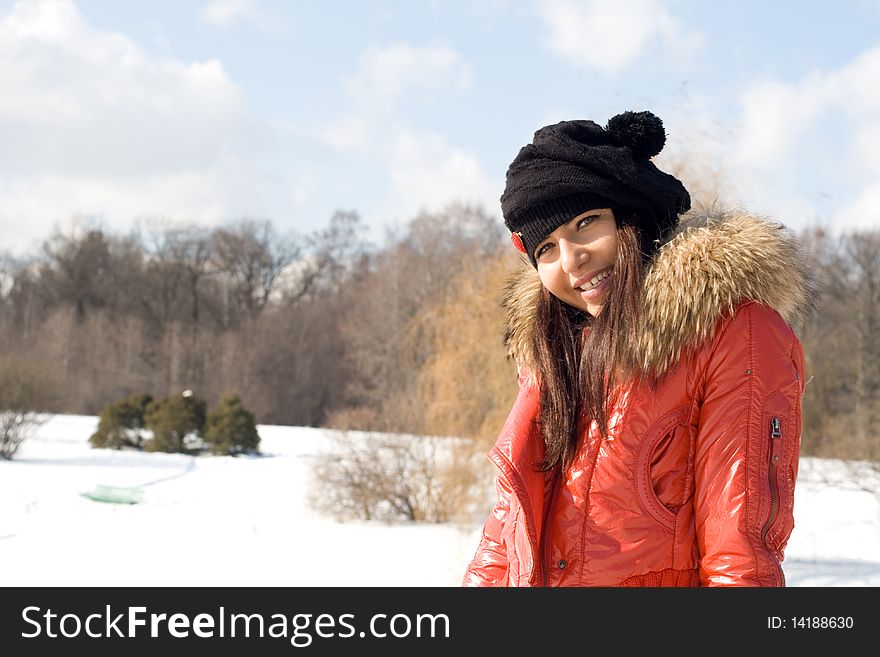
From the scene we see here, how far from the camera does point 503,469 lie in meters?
1.92

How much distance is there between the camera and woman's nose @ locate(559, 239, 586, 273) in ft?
6.45

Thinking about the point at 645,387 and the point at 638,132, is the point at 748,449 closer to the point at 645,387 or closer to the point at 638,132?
the point at 645,387

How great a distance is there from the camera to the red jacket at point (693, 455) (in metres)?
1.68

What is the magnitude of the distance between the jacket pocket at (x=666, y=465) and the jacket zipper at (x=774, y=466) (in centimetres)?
17

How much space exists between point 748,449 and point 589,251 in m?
0.55

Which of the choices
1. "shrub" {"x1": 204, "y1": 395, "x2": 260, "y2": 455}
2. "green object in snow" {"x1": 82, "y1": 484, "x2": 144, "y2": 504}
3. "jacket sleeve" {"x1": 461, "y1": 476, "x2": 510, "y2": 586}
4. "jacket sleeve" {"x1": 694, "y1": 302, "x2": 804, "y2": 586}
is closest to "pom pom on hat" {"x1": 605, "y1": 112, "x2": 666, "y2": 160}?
"jacket sleeve" {"x1": 694, "y1": 302, "x2": 804, "y2": 586}

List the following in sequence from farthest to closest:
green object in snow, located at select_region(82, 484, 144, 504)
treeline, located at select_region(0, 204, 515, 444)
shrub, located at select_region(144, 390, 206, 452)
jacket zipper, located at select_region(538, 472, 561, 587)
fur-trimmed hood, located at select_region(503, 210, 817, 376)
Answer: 1. treeline, located at select_region(0, 204, 515, 444)
2. shrub, located at select_region(144, 390, 206, 452)
3. green object in snow, located at select_region(82, 484, 144, 504)
4. jacket zipper, located at select_region(538, 472, 561, 587)
5. fur-trimmed hood, located at select_region(503, 210, 817, 376)

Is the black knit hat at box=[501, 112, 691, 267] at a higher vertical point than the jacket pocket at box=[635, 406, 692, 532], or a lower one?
higher

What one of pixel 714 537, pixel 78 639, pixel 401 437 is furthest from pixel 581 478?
pixel 401 437

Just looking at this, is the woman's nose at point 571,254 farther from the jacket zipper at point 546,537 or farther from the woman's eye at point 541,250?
the jacket zipper at point 546,537

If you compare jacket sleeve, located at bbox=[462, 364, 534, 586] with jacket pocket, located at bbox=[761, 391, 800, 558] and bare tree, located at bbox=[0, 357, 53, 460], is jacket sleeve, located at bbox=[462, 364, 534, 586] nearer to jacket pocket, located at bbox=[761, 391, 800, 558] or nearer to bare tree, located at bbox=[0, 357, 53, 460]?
jacket pocket, located at bbox=[761, 391, 800, 558]

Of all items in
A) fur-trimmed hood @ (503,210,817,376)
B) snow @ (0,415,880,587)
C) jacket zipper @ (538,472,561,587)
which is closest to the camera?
fur-trimmed hood @ (503,210,817,376)

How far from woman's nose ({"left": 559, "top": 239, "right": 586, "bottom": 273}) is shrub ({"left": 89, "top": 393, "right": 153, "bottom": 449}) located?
21.4m

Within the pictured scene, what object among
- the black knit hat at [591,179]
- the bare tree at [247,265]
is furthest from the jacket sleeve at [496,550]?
the bare tree at [247,265]
